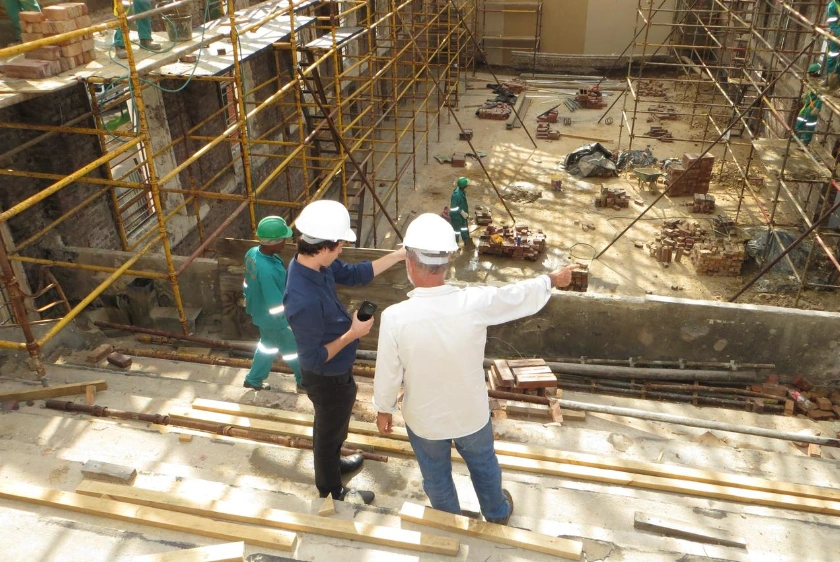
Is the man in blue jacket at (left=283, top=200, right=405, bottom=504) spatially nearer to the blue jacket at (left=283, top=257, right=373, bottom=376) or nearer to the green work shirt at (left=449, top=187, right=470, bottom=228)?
the blue jacket at (left=283, top=257, right=373, bottom=376)

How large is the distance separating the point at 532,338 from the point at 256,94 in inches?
312

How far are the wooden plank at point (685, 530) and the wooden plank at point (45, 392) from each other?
4.27 meters

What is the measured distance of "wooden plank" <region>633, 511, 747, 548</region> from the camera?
4.20 meters

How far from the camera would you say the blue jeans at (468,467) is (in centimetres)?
405

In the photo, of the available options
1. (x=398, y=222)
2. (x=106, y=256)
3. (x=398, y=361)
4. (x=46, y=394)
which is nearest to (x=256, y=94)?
(x=398, y=222)

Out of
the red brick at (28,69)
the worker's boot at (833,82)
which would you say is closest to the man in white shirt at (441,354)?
the red brick at (28,69)

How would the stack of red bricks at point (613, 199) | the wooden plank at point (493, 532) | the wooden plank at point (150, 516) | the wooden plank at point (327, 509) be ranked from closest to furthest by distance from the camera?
the wooden plank at point (150, 516)
the wooden plank at point (493, 532)
the wooden plank at point (327, 509)
the stack of red bricks at point (613, 199)

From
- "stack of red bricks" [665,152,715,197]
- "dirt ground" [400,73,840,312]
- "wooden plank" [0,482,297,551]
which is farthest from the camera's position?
"stack of red bricks" [665,152,715,197]

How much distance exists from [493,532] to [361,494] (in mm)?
1044

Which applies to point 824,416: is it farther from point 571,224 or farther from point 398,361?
point 571,224

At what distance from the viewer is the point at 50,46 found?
628 cm

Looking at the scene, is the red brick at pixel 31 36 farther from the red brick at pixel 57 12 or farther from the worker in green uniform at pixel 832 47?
the worker in green uniform at pixel 832 47

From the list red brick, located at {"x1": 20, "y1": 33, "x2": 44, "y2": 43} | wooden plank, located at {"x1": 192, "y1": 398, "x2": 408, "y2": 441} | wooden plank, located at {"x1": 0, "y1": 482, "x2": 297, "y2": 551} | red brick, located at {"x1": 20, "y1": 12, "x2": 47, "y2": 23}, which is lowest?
wooden plank, located at {"x1": 192, "y1": 398, "x2": 408, "y2": 441}

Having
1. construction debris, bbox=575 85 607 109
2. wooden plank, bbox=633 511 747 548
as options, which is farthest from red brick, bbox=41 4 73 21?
construction debris, bbox=575 85 607 109
